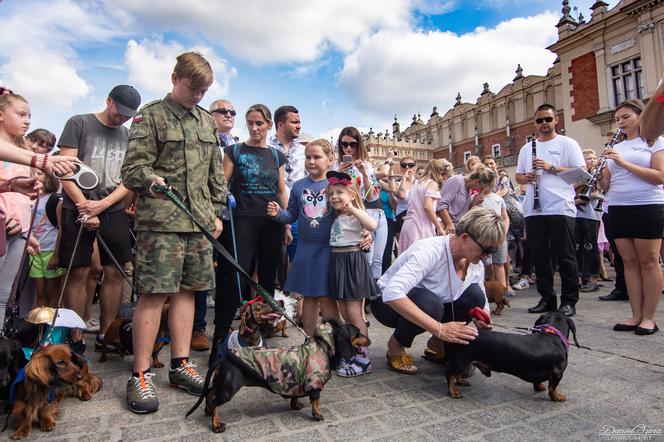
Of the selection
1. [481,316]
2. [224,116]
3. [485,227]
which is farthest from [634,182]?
[224,116]

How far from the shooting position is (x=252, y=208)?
3.45 meters

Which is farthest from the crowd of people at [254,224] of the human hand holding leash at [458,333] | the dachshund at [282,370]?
the dachshund at [282,370]

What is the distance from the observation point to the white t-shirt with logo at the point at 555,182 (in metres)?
4.44

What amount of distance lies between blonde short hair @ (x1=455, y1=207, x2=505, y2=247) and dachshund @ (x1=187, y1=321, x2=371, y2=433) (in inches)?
35.9

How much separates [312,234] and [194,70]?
149 cm

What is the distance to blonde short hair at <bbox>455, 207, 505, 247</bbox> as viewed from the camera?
2434 mm

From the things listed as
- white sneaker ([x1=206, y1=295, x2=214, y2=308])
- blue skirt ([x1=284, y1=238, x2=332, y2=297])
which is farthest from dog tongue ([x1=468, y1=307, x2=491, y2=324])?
white sneaker ([x1=206, y1=295, x2=214, y2=308])

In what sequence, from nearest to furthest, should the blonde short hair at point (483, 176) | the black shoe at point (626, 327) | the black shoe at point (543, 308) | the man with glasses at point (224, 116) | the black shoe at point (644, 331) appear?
the black shoe at point (644, 331) → the black shoe at point (626, 327) → the black shoe at point (543, 308) → the man with glasses at point (224, 116) → the blonde short hair at point (483, 176)

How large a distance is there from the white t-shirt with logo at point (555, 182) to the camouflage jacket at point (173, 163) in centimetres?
349

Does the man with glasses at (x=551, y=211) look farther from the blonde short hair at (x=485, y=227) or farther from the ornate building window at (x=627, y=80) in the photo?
the ornate building window at (x=627, y=80)

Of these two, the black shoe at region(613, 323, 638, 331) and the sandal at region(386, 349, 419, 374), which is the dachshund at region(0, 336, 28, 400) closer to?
the sandal at region(386, 349, 419, 374)

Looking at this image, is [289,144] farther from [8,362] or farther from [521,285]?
[521,285]

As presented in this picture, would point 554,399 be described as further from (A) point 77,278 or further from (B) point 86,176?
(A) point 77,278

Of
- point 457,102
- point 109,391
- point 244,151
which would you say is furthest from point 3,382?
point 457,102
